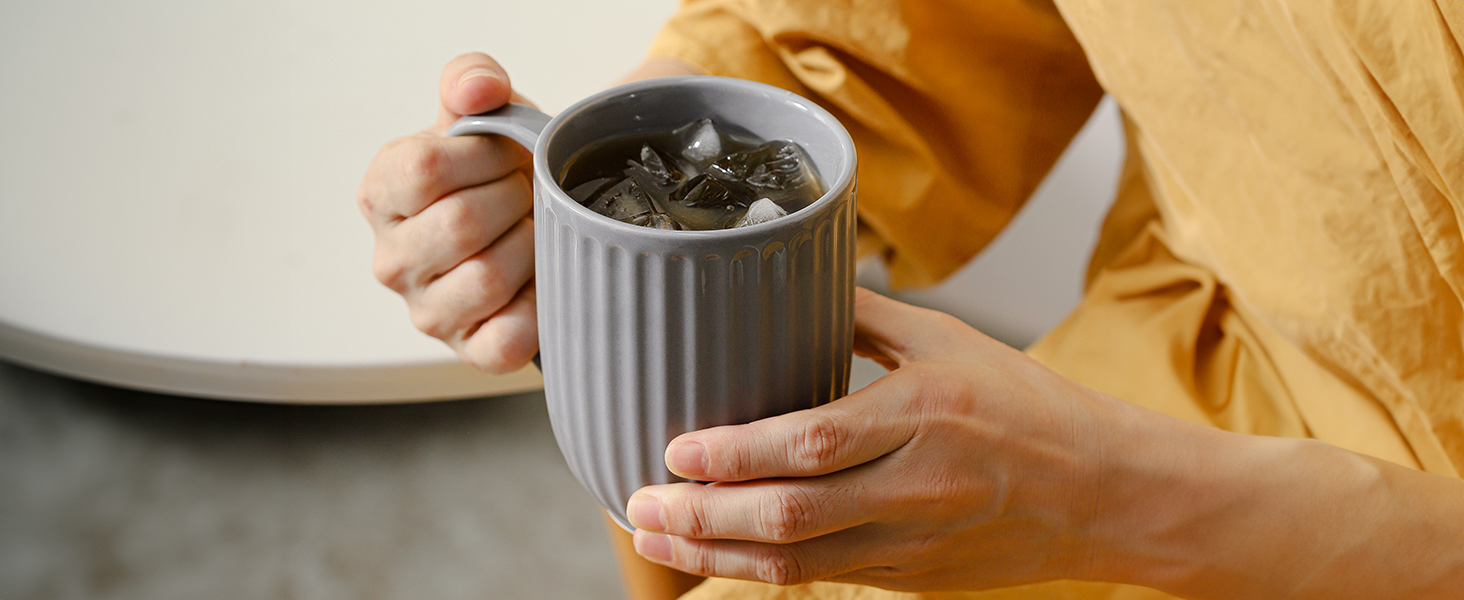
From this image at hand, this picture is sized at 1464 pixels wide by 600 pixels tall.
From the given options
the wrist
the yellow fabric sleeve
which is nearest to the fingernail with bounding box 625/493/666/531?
the wrist

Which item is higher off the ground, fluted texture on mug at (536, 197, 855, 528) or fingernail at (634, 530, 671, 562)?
fluted texture on mug at (536, 197, 855, 528)

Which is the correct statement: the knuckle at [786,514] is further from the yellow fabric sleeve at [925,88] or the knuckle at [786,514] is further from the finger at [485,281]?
the yellow fabric sleeve at [925,88]

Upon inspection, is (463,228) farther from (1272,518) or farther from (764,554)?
(1272,518)

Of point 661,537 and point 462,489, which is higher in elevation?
point 661,537

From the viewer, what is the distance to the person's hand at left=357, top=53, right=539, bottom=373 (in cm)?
56

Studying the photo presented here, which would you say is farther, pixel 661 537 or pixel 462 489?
pixel 462 489

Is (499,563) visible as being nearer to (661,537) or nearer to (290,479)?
(290,479)

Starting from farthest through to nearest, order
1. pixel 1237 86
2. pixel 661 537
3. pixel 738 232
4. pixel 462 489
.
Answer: pixel 462 489, pixel 1237 86, pixel 661 537, pixel 738 232

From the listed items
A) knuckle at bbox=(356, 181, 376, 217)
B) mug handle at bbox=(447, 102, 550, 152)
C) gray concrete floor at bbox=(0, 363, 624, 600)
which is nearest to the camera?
mug handle at bbox=(447, 102, 550, 152)

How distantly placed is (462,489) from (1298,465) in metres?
1.09

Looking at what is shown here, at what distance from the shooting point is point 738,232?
0.40 metres

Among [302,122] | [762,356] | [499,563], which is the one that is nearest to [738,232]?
[762,356]

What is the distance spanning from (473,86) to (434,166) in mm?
Result: 59

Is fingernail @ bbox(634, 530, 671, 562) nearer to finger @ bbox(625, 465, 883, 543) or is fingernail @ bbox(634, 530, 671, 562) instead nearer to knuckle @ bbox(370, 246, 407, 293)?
finger @ bbox(625, 465, 883, 543)
